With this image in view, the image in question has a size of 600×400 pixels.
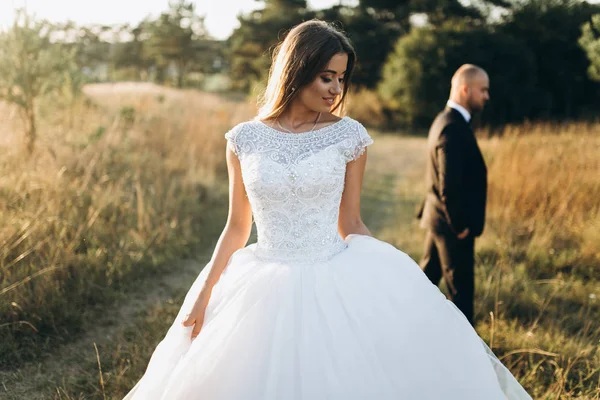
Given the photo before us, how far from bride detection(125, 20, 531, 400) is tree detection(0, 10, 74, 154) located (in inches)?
184

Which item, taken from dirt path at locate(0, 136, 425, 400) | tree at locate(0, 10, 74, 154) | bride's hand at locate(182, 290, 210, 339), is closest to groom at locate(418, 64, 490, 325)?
bride's hand at locate(182, 290, 210, 339)

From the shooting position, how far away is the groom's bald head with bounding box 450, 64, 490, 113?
3664 millimetres

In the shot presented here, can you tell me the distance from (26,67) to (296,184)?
17.9 ft

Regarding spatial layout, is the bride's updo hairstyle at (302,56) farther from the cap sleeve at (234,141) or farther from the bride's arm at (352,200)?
the bride's arm at (352,200)

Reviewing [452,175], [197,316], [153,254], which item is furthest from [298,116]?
[153,254]

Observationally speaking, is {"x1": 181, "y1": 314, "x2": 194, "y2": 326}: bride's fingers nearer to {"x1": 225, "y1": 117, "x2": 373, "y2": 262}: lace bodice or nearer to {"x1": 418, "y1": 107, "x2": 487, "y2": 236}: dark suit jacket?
Answer: {"x1": 225, "y1": 117, "x2": 373, "y2": 262}: lace bodice

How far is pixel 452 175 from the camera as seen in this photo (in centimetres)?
342

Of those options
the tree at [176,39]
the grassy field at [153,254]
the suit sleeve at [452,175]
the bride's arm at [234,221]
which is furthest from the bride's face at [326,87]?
the tree at [176,39]

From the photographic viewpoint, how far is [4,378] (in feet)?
9.27

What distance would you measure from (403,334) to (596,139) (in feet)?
21.4

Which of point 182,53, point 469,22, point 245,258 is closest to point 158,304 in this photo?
point 245,258

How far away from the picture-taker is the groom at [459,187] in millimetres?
3436

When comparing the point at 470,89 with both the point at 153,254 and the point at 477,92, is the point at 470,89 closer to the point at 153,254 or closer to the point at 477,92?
the point at 477,92

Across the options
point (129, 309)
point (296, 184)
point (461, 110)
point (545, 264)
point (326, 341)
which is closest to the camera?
point (326, 341)
